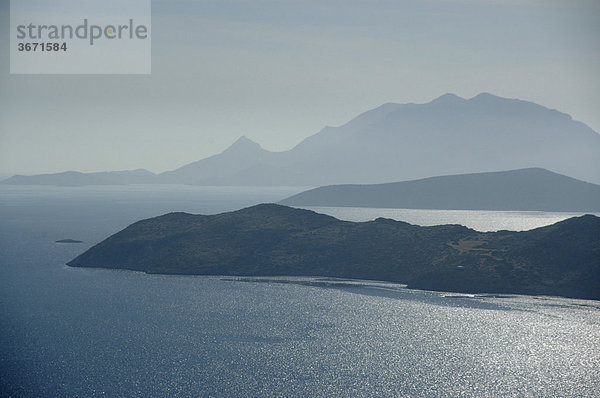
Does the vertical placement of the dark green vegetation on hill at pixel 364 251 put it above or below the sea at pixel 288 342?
above

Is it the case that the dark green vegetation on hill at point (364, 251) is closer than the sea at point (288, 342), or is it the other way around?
the sea at point (288, 342)

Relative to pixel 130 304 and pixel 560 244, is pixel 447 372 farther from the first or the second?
pixel 560 244

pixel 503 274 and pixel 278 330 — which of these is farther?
pixel 503 274

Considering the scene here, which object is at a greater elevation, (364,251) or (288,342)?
(364,251)

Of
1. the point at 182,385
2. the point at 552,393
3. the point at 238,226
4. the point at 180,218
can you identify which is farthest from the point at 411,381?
the point at 180,218

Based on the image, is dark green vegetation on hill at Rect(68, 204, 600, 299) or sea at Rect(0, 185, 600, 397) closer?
sea at Rect(0, 185, 600, 397)
